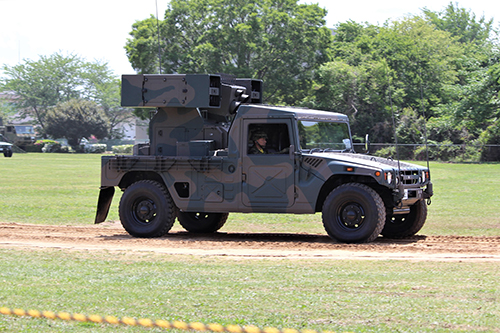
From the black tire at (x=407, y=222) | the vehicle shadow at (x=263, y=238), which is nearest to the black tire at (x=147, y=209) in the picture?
the vehicle shadow at (x=263, y=238)

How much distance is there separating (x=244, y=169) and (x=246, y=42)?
4057 cm

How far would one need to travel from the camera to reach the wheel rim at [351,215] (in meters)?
11.6

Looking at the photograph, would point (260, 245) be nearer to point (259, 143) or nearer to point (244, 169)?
point (244, 169)

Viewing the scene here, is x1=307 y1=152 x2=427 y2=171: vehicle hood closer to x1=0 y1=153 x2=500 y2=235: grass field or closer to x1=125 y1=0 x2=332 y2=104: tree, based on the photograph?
x1=0 y1=153 x2=500 y2=235: grass field

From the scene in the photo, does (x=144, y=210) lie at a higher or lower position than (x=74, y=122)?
lower

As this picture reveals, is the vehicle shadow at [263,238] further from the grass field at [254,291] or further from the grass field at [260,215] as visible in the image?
the grass field at [254,291]

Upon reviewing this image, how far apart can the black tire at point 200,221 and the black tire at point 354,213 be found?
3279mm

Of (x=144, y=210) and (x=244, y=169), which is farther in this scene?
(x=144, y=210)

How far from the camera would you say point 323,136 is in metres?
12.6

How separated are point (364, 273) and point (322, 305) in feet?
6.47

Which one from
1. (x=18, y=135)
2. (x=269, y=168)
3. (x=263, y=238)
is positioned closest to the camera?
(x=269, y=168)

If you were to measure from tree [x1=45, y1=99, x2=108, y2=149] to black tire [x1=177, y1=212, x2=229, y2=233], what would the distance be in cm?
7285

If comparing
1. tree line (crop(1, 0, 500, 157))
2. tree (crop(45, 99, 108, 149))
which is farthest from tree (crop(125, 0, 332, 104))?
tree (crop(45, 99, 108, 149))

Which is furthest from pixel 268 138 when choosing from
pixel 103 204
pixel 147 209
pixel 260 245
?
pixel 103 204
